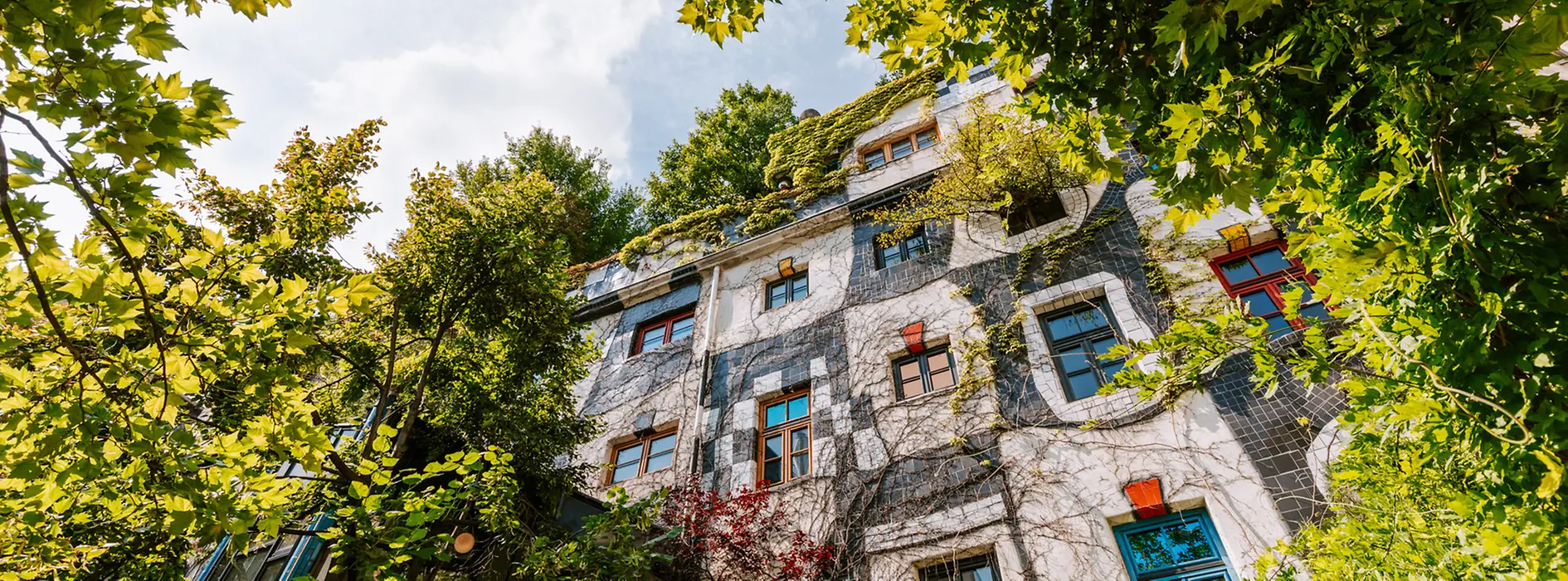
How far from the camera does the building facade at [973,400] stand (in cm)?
562

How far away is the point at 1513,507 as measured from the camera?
173 cm

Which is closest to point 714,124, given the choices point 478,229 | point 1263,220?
point 478,229

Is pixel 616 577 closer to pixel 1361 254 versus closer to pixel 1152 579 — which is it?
pixel 1152 579

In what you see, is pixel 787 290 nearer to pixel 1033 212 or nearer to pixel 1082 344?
pixel 1033 212

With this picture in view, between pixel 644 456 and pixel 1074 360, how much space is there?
5.50 metres

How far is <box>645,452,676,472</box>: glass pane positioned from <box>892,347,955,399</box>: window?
10.0 ft

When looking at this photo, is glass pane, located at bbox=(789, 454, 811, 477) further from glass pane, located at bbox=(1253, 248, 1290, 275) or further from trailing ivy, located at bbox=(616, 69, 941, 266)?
glass pane, located at bbox=(1253, 248, 1290, 275)

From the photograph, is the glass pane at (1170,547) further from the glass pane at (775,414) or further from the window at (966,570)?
the glass pane at (775,414)

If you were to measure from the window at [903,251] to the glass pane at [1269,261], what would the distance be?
3.77m

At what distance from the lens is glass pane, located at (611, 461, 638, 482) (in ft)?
28.7

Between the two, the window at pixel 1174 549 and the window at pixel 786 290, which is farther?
the window at pixel 786 290

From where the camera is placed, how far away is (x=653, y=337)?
10.8 meters

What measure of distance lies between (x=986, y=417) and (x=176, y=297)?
630 centimetres

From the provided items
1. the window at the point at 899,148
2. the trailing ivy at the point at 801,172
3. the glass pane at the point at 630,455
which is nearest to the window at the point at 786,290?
the trailing ivy at the point at 801,172
